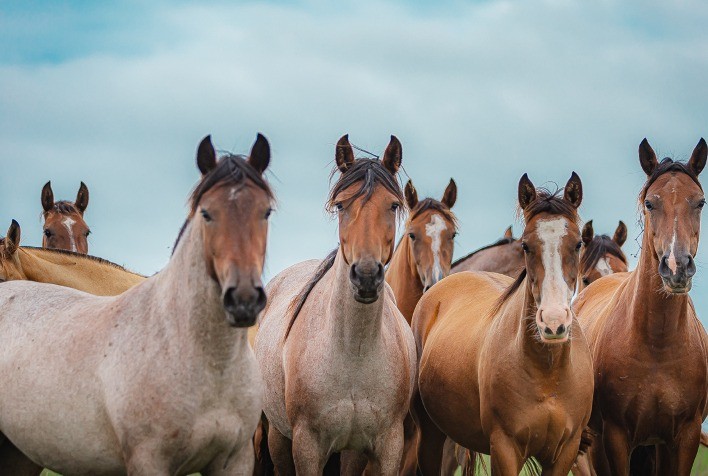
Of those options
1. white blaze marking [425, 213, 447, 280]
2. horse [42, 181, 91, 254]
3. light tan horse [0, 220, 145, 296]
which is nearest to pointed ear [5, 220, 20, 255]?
light tan horse [0, 220, 145, 296]

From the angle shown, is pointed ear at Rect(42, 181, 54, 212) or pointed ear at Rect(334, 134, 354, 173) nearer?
pointed ear at Rect(334, 134, 354, 173)

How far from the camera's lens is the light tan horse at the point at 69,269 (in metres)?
8.94

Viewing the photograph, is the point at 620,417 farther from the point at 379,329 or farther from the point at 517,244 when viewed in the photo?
the point at 517,244

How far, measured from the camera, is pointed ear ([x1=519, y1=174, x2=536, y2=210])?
259 inches

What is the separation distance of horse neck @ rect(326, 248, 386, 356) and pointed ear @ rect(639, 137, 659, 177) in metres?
2.48

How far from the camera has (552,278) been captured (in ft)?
19.6

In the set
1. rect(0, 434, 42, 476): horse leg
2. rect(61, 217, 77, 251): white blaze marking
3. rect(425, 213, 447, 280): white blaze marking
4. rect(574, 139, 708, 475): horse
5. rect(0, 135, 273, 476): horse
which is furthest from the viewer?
rect(61, 217, 77, 251): white blaze marking

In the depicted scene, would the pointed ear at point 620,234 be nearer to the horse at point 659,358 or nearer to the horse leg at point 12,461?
the horse at point 659,358

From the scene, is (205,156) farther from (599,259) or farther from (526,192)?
(599,259)

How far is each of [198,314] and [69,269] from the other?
14.3 ft

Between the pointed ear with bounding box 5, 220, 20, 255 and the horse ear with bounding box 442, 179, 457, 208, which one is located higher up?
the horse ear with bounding box 442, 179, 457, 208

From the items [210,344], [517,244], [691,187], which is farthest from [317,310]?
[517,244]

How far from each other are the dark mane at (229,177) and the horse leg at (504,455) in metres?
2.40

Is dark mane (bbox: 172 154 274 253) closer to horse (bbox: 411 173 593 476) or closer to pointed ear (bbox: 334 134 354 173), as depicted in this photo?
pointed ear (bbox: 334 134 354 173)
